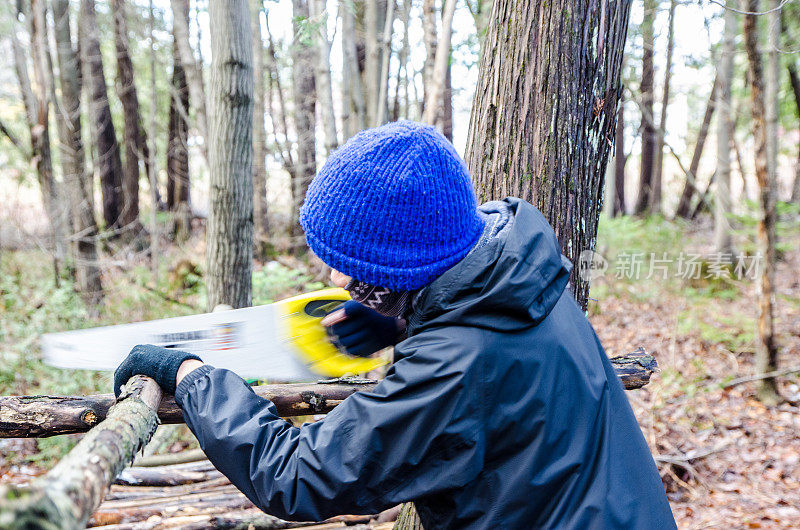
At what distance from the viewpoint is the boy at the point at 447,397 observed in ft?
4.26

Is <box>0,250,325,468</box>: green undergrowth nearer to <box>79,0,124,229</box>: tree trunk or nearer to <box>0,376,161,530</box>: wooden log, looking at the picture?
<box>79,0,124,229</box>: tree trunk

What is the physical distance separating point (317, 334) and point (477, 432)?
1246 mm

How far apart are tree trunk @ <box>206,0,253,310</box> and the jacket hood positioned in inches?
119

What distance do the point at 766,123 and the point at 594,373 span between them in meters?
6.24

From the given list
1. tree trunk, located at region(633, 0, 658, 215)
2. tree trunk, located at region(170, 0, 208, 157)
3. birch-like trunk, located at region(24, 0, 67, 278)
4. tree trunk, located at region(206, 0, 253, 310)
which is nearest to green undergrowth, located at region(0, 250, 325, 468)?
birch-like trunk, located at region(24, 0, 67, 278)

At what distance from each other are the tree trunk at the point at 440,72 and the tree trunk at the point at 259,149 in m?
4.82

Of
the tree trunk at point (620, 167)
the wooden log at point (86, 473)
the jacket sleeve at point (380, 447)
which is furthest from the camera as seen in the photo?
the tree trunk at point (620, 167)

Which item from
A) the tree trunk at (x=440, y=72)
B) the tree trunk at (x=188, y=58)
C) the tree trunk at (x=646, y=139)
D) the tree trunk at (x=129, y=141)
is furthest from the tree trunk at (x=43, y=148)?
the tree trunk at (x=646, y=139)

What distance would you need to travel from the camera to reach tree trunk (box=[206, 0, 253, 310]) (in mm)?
3859

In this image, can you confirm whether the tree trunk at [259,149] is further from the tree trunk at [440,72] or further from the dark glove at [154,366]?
the dark glove at [154,366]

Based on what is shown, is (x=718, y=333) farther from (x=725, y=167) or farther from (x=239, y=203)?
(x=239, y=203)

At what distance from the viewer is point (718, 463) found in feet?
17.1

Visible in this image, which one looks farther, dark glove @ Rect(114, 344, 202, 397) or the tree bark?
the tree bark

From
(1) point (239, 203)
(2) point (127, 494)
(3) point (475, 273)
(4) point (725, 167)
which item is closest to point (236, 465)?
→ (3) point (475, 273)
